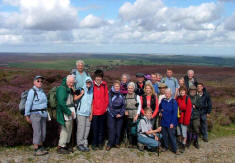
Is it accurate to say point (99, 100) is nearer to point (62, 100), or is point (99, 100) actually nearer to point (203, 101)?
point (62, 100)

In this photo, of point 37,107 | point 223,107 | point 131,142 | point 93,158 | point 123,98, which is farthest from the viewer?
point 223,107

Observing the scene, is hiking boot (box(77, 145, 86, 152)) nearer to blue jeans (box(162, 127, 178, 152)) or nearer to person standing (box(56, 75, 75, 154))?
person standing (box(56, 75, 75, 154))

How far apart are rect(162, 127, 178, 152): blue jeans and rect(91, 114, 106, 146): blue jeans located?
6.32 feet

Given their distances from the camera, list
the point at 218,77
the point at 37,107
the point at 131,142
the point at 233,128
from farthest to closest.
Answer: the point at 218,77
the point at 233,128
the point at 131,142
the point at 37,107

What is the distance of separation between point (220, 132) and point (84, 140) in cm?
652

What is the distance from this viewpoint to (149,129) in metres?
6.16

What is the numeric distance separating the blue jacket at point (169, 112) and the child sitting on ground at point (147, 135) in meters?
0.37

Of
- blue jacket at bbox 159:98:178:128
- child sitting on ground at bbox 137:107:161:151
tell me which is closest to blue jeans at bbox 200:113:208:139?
blue jacket at bbox 159:98:178:128

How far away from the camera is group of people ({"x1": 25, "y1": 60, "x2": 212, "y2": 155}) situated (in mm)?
5434

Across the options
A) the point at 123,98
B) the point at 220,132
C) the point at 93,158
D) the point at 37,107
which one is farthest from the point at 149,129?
the point at 220,132

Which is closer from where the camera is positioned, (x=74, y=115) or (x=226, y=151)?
(x=74, y=115)

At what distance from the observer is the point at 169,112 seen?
6004 mm

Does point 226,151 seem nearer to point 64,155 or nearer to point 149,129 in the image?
point 149,129

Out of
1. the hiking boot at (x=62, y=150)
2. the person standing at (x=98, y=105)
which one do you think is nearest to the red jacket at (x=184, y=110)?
the person standing at (x=98, y=105)
